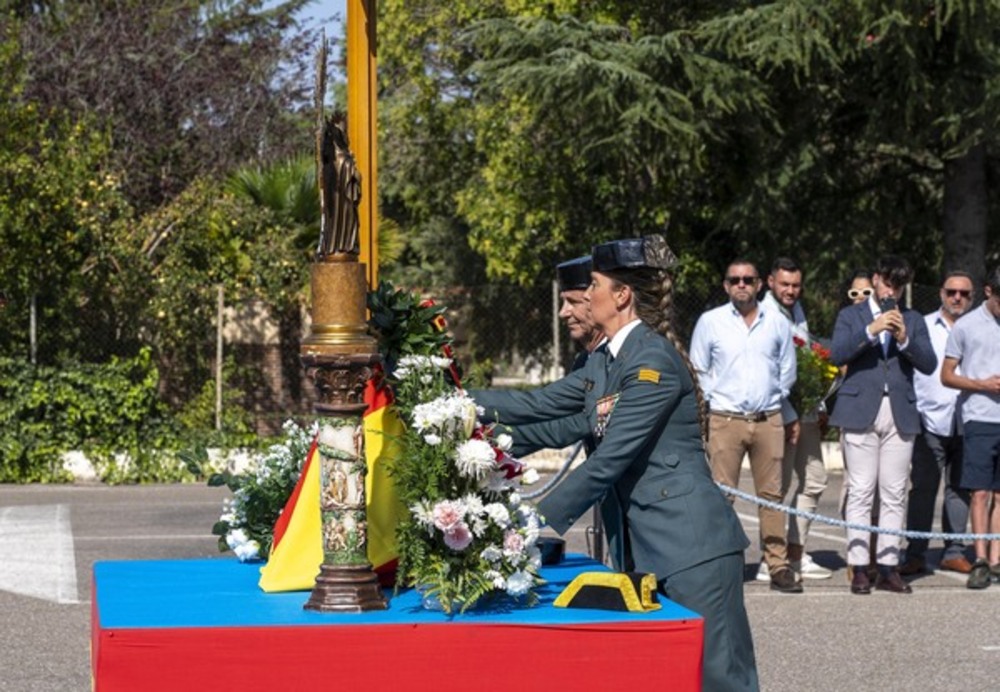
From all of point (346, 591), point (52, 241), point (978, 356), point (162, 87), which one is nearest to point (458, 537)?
point (346, 591)

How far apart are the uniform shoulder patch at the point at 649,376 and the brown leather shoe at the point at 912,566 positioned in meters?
6.94

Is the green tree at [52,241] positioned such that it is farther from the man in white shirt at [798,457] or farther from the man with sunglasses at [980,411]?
the man with sunglasses at [980,411]

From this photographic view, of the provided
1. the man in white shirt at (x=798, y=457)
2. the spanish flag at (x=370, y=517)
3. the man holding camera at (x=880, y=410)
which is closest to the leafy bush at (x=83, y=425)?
the man in white shirt at (x=798, y=457)

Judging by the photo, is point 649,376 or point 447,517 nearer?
point 447,517

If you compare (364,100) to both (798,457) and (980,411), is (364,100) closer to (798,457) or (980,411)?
(798,457)

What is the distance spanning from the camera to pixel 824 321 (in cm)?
2189

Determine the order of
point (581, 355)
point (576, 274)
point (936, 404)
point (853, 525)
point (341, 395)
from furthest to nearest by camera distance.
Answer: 1. point (936, 404)
2. point (853, 525)
3. point (581, 355)
4. point (576, 274)
5. point (341, 395)

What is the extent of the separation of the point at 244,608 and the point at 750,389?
20.4ft

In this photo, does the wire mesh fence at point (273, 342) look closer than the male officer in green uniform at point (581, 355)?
No

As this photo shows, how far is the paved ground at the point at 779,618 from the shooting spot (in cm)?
831

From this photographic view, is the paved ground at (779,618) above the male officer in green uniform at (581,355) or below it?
below

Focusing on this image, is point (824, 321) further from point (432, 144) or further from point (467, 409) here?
point (467, 409)

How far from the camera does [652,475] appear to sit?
5.32m

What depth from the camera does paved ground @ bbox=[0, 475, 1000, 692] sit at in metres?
8.31
